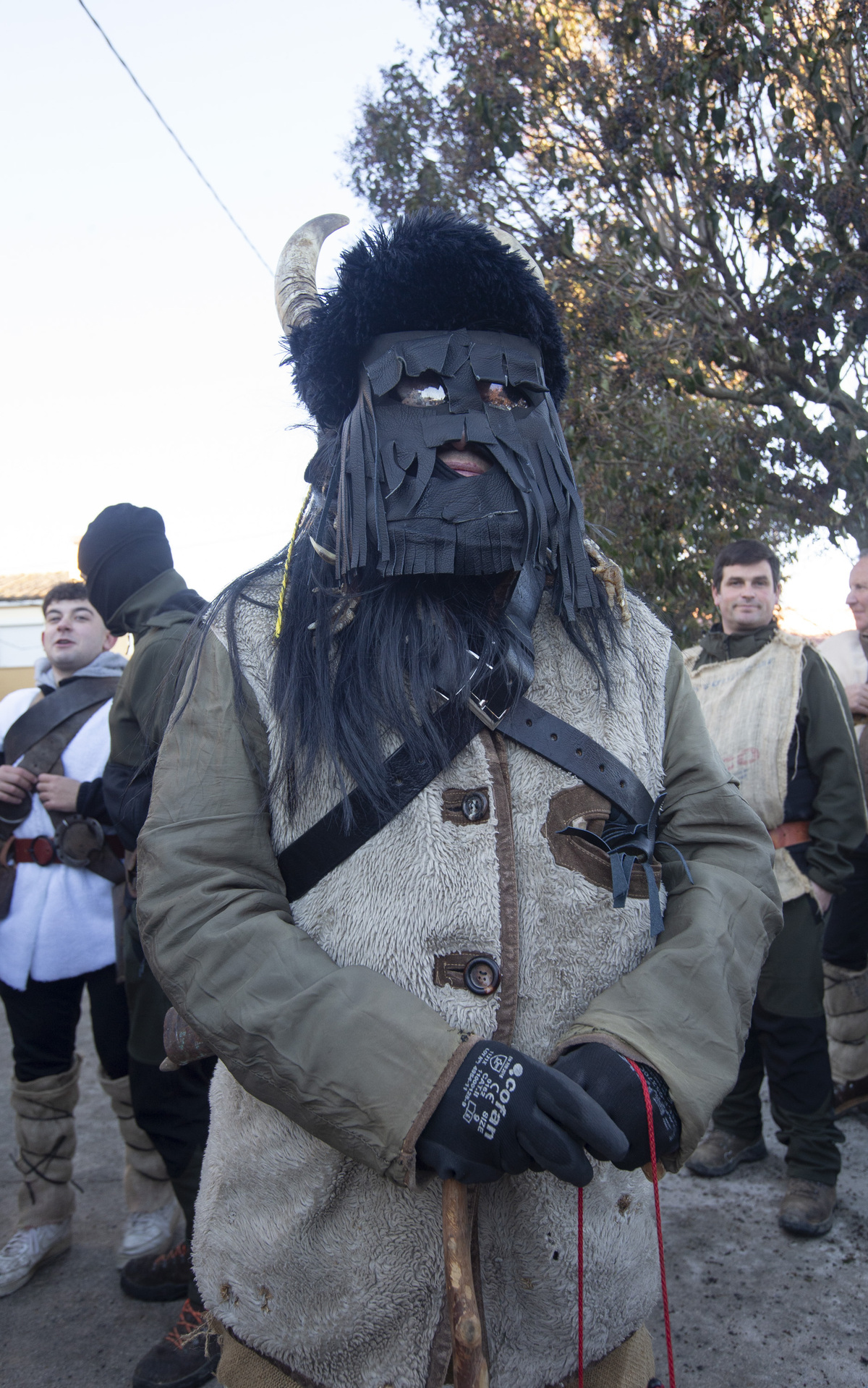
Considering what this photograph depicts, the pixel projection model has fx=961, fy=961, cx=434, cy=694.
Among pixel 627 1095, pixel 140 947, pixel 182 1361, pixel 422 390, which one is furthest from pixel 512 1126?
pixel 182 1361

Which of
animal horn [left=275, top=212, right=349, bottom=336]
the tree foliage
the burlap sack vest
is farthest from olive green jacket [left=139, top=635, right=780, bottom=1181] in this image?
the tree foliage

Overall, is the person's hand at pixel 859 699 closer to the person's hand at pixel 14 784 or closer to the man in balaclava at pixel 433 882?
the man in balaclava at pixel 433 882

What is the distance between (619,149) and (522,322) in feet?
17.0

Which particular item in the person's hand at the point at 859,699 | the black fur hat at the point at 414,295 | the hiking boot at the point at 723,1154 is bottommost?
the hiking boot at the point at 723,1154

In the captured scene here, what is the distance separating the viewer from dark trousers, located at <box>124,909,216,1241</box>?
2504 millimetres

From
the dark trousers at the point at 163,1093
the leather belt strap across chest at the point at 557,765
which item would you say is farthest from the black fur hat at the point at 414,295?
the dark trousers at the point at 163,1093

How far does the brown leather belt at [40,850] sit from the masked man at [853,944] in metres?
2.64

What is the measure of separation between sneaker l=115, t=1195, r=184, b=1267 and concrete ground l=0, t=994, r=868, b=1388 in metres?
0.10

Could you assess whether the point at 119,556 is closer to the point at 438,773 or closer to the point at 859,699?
the point at 438,773

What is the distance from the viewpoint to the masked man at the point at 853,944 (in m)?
3.68

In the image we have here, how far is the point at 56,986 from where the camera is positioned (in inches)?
116

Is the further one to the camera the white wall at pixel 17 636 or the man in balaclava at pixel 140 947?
the white wall at pixel 17 636

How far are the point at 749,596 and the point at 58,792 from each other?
7.98 ft

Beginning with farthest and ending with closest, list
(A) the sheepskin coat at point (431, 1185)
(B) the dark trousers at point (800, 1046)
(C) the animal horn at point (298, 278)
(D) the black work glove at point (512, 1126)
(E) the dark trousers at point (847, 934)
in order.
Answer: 1. (E) the dark trousers at point (847, 934)
2. (B) the dark trousers at point (800, 1046)
3. (C) the animal horn at point (298, 278)
4. (A) the sheepskin coat at point (431, 1185)
5. (D) the black work glove at point (512, 1126)
